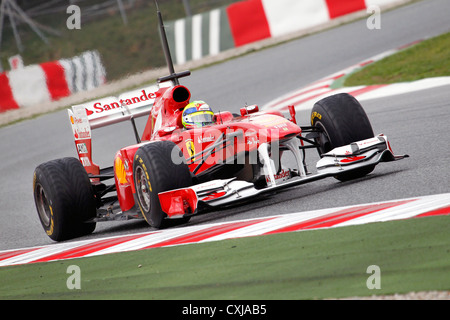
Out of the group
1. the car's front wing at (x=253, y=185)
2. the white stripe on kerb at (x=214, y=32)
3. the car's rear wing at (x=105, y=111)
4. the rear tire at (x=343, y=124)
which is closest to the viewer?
the car's front wing at (x=253, y=185)

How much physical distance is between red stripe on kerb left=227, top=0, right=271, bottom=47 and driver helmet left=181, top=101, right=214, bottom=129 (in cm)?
1253

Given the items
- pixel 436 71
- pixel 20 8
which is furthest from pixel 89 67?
pixel 20 8

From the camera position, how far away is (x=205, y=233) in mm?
6785

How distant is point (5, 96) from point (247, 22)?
584 cm

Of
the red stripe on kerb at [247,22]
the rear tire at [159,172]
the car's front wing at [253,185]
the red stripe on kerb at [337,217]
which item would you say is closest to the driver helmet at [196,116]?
the rear tire at [159,172]

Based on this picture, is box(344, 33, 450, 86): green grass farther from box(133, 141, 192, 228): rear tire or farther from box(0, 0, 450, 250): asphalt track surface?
box(133, 141, 192, 228): rear tire

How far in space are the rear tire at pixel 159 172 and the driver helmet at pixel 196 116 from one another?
0.70 metres

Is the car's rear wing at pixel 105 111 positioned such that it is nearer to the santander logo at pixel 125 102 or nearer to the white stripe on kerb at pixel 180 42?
the santander logo at pixel 125 102

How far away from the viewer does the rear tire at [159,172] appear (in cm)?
739

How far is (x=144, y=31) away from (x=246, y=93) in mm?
8421

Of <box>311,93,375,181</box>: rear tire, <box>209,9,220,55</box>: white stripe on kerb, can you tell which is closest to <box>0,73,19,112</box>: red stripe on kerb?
<box>209,9,220,55</box>: white stripe on kerb

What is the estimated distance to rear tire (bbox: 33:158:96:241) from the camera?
8531 millimetres

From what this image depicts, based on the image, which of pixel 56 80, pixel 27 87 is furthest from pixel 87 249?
pixel 27 87

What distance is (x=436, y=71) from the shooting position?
13844 mm
